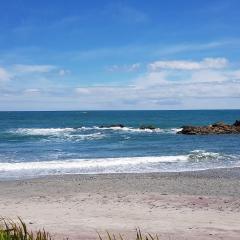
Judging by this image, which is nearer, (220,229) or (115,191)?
(220,229)

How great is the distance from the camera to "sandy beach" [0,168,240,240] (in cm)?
1057

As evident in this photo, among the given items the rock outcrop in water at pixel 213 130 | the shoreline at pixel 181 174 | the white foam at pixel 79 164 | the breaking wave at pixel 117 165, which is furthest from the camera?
the rock outcrop in water at pixel 213 130

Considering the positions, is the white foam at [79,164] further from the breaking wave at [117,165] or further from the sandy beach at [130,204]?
the sandy beach at [130,204]

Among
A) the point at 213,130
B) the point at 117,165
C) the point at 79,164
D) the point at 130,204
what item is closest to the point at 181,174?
the point at 117,165

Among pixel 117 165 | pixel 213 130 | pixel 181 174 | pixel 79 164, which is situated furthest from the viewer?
pixel 213 130

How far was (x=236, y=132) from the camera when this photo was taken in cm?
5225

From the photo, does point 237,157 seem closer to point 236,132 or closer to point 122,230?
point 122,230

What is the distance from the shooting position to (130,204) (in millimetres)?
13875

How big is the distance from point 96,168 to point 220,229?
13964 millimetres

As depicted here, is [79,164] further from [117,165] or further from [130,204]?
[130,204]

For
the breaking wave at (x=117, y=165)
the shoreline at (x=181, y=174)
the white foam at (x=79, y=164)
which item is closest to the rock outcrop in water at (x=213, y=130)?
the breaking wave at (x=117, y=165)

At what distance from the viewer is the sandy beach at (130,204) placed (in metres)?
10.6

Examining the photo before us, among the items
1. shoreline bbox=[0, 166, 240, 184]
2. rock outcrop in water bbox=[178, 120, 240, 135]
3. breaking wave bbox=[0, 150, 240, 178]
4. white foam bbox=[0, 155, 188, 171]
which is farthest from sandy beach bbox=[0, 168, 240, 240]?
rock outcrop in water bbox=[178, 120, 240, 135]

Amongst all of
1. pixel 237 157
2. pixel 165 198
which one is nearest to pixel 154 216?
pixel 165 198
